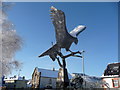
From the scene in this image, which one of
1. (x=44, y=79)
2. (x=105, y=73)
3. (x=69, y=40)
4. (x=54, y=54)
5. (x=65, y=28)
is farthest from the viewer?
(x=44, y=79)

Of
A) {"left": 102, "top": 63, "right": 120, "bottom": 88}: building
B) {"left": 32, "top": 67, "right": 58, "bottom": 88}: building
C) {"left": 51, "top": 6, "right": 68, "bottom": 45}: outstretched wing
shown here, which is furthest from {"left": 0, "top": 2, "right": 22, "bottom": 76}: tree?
{"left": 32, "top": 67, "right": 58, "bottom": 88}: building

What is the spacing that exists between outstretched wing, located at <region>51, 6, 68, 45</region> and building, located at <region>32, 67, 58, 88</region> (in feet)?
62.6

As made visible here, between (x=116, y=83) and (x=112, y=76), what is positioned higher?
(x=112, y=76)

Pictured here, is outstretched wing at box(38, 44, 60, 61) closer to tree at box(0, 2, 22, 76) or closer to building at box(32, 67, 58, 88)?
tree at box(0, 2, 22, 76)

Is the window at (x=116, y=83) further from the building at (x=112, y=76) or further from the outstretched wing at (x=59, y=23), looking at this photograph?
the outstretched wing at (x=59, y=23)

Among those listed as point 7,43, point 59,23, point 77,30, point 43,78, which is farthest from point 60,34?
point 43,78

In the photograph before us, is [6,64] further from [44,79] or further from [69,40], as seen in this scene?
[44,79]

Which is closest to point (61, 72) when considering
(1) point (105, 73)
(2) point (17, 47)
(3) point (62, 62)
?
(3) point (62, 62)

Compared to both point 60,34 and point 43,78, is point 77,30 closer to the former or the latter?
point 60,34

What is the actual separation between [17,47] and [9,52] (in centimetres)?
70

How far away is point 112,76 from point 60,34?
12598 mm

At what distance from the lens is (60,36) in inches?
594

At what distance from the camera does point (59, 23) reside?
47.3 feet

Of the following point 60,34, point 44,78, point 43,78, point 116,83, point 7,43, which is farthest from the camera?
point 44,78
